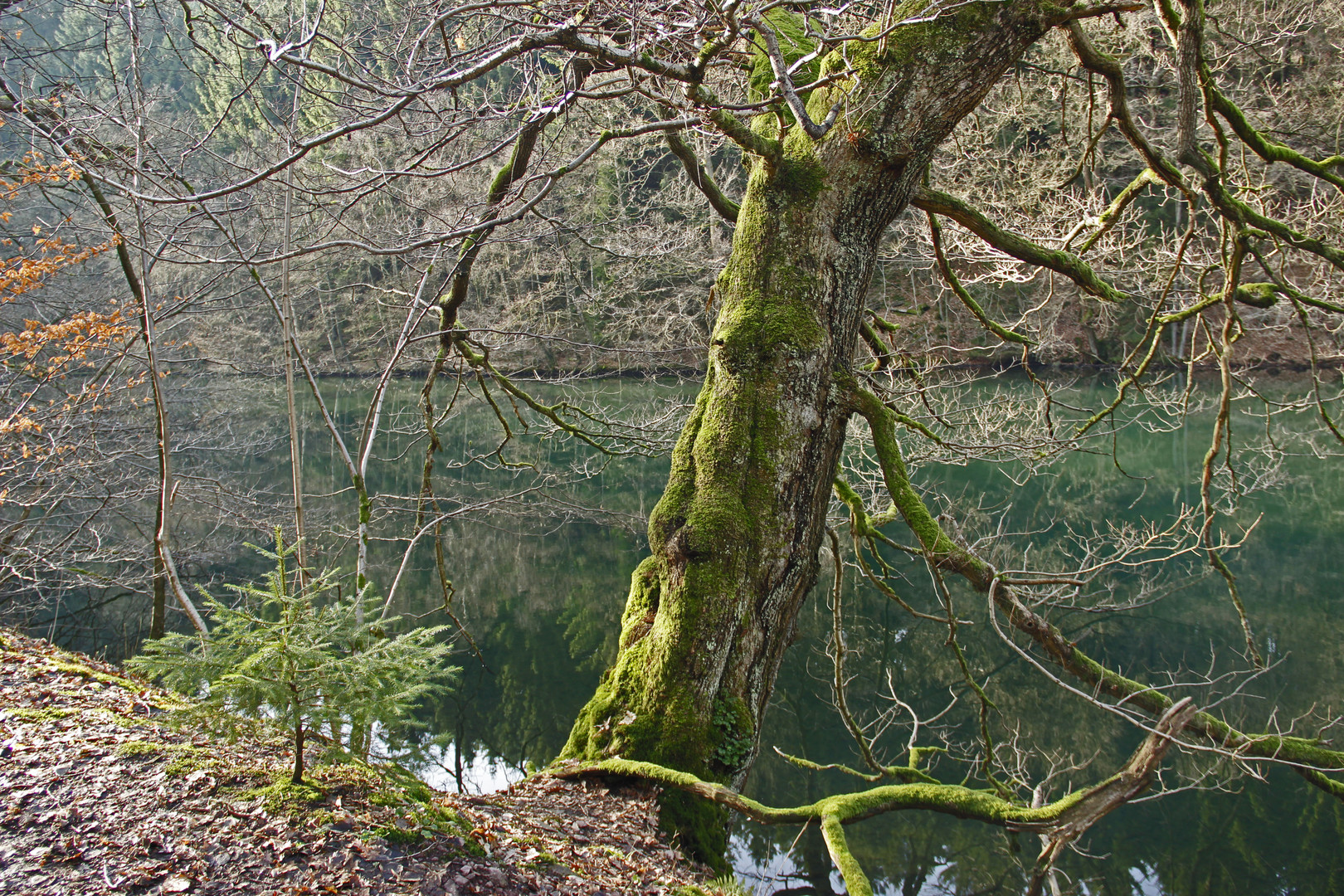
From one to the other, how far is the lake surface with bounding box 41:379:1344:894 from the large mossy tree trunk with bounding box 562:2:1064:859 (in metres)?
1.42

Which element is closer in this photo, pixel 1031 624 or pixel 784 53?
pixel 1031 624

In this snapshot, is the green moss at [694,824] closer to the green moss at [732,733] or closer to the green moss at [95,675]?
the green moss at [732,733]

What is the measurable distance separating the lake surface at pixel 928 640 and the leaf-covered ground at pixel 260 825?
5.31 ft

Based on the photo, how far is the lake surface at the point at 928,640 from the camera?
559 cm

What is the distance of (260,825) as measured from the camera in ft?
6.00

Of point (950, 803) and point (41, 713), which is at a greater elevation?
point (950, 803)

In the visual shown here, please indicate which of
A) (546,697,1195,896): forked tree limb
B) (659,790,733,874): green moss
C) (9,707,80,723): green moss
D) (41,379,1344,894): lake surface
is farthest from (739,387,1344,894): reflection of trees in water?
(9,707,80,723): green moss

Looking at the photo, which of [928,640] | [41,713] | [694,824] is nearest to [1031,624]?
[694,824]

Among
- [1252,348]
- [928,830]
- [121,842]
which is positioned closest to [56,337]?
[121,842]

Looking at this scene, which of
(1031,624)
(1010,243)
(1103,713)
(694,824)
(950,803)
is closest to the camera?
(950,803)

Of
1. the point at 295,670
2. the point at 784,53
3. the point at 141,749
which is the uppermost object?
the point at 784,53

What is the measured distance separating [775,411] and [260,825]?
5.92ft

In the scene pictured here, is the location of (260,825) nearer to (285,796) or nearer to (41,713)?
(285,796)

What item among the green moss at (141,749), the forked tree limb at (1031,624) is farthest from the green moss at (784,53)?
the green moss at (141,749)
